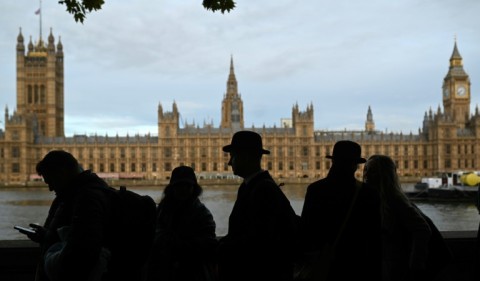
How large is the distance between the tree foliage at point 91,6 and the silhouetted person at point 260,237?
6.98ft

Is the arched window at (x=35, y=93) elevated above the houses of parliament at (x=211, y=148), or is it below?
above

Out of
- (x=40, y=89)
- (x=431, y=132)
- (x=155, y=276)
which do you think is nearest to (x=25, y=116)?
(x=40, y=89)

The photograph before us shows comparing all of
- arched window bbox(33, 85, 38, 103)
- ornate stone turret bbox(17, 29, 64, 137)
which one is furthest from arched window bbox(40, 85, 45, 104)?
arched window bbox(33, 85, 38, 103)

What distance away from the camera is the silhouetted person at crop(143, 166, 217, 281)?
178 inches

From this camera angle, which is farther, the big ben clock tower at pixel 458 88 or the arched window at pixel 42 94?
the big ben clock tower at pixel 458 88

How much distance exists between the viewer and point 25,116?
8106 cm

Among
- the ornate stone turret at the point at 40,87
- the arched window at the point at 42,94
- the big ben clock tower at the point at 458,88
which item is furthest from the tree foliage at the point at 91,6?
the big ben clock tower at the point at 458,88

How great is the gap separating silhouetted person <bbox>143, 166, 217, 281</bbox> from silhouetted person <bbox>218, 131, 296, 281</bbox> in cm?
63

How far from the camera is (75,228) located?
10.9ft

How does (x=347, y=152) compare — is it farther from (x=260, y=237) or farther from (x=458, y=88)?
(x=458, y=88)

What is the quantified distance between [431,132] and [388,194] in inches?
3321

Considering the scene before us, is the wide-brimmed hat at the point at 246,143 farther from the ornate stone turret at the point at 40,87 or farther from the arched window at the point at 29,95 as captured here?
the arched window at the point at 29,95

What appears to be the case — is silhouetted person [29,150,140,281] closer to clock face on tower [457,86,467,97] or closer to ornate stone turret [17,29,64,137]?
ornate stone turret [17,29,64,137]

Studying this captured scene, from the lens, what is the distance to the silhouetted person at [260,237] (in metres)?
3.79
